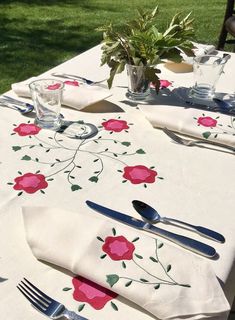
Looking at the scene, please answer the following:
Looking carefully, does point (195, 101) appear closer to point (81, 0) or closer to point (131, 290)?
point (131, 290)

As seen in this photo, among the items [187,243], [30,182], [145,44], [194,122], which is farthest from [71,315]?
[145,44]

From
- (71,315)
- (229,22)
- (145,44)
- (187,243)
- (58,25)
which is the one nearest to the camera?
(71,315)

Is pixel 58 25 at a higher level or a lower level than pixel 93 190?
lower

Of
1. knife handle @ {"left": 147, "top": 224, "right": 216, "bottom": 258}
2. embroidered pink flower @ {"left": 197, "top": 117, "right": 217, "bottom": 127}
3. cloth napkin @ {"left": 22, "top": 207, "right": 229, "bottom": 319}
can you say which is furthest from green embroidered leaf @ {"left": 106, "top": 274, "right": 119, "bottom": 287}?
embroidered pink flower @ {"left": 197, "top": 117, "right": 217, "bottom": 127}

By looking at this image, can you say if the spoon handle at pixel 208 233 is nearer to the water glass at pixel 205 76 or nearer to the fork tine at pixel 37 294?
the fork tine at pixel 37 294

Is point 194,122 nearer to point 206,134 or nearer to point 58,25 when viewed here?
point 206,134

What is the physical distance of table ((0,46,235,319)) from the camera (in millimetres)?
663

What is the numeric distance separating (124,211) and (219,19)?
4141 mm

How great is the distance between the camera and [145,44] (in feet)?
3.73

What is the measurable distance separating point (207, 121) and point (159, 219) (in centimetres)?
40

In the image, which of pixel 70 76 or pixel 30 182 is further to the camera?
pixel 70 76

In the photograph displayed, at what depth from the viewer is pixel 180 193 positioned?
847 millimetres

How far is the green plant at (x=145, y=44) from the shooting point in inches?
45.1

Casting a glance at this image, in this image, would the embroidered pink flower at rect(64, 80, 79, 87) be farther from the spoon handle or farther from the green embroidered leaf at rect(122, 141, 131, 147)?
the spoon handle
